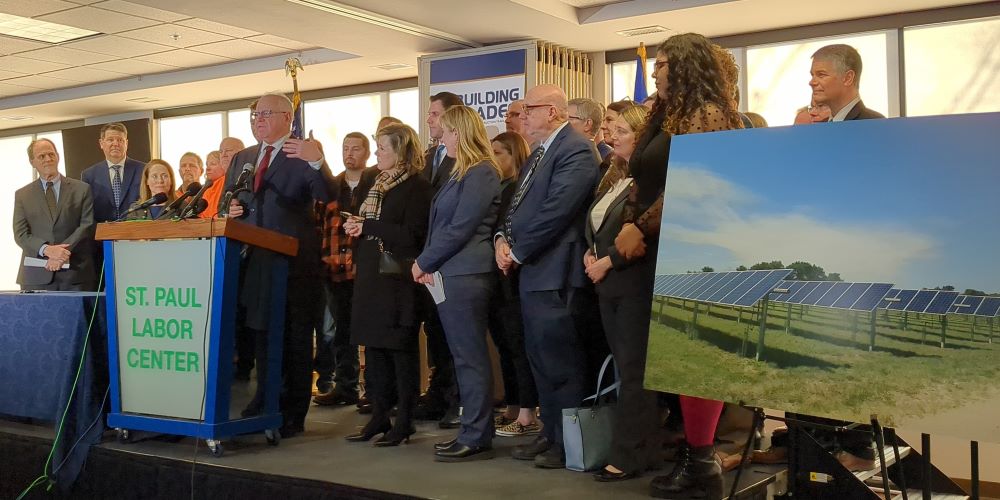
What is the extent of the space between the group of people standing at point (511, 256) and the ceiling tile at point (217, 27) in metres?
4.06

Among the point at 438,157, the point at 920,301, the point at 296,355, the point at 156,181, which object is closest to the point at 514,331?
the point at 296,355

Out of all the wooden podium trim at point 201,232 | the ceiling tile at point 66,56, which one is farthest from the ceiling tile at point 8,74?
the wooden podium trim at point 201,232

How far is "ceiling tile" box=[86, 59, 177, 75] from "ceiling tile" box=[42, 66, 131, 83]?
180 mm

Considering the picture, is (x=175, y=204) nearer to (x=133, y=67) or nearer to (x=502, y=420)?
(x=502, y=420)

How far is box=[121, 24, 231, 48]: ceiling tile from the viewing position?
823 centimetres

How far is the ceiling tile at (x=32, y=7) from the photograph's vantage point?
286 inches

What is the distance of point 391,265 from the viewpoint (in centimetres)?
372

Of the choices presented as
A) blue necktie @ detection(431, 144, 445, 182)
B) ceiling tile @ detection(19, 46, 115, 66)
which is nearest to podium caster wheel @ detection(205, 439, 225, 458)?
blue necktie @ detection(431, 144, 445, 182)

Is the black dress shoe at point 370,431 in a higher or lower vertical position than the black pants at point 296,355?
lower

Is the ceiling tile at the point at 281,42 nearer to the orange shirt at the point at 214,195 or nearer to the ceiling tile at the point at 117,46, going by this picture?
the ceiling tile at the point at 117,46

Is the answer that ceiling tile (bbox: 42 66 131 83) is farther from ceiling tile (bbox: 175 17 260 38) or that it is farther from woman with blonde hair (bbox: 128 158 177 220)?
woman with blonde hair (bbox: 128 158 177 220)

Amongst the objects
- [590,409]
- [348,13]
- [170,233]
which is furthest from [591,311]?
[348,13]

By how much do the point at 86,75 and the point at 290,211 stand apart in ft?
24.8

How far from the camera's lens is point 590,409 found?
3.20 meters
